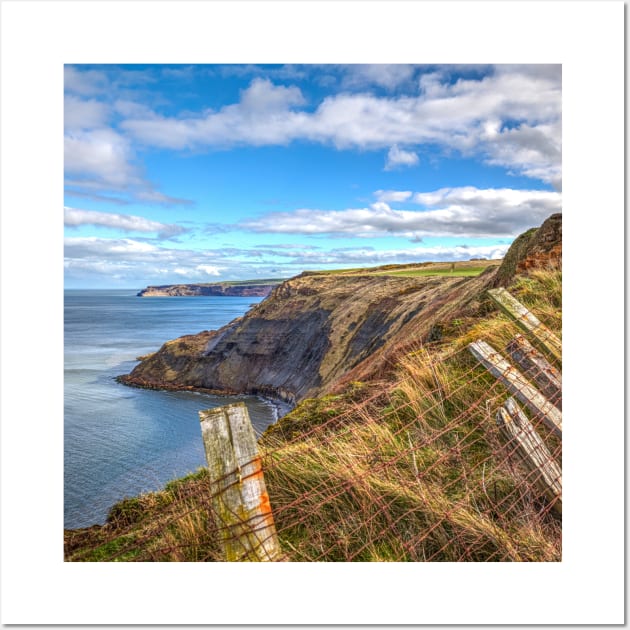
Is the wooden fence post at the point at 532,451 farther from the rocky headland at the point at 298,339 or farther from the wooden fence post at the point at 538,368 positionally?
the rocky headland at the point at 298,339

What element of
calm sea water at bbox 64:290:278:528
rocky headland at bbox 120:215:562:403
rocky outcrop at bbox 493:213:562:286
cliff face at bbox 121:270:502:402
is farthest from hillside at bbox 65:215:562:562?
cliff face at bbox 121:270:502:402

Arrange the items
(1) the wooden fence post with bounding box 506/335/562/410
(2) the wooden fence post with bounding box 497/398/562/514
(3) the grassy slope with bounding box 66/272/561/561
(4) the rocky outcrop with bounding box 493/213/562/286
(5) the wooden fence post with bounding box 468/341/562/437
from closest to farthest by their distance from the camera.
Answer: (3) the grassy slope with bounding box 66/272/561/561 < (2) the wooden fence post with bounding box 497/398/562/514 < (5) the wooden fence post with bounding box 468/341/562/437 < (1) the wooden fence post with bounding box 506/335/562/410 < (4) the rocky outcrop with bounding box 493/213/562/286

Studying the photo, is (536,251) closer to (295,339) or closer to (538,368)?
(538,368)

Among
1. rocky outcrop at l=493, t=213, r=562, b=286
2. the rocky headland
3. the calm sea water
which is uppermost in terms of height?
rocky outcrop at l=493, t=213, r=562, b=286

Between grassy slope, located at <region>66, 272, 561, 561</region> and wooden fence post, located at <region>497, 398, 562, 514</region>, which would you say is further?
wooden fence post, located at <region>497, 398, 562, 514</region>

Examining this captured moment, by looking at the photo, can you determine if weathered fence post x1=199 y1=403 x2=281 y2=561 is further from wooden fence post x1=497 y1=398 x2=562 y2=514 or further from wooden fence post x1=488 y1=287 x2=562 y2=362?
wooden fence post x1=488 y1=287 x2=562 y2=362
